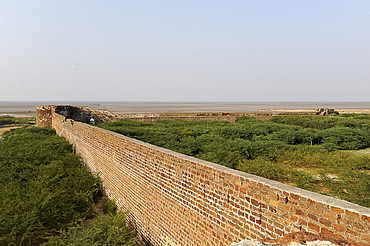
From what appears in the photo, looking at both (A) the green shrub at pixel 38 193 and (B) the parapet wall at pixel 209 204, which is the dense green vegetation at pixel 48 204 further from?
(B) the parapet wall at pixel 209 204

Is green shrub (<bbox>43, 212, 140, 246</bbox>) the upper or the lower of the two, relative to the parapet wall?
lower

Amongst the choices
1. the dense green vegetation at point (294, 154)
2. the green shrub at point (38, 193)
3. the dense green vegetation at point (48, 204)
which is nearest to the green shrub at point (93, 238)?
the dense green vegetation at point (48, 204)

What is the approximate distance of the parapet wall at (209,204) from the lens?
246cm

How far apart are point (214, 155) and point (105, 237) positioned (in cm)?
705

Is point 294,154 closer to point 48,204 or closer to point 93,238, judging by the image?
point 93,238

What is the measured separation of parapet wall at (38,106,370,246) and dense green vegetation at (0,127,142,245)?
797mm

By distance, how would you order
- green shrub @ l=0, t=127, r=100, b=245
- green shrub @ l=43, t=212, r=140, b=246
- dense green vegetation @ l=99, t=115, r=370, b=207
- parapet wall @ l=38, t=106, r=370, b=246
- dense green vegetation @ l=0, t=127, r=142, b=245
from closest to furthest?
parapet wall @ l=38, t=106, r=370, b=246
green shrub @ l=43, t=212, r=140, b=246
dense green vegetation @ l=0, t=127, r=142, b=245
green shrub @ l=0, t=127, r=100, b=245
dense green vegetation @ l=99, t=115, r=370, b=207

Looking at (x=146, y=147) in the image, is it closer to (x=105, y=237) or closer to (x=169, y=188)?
(x=169, y=188)

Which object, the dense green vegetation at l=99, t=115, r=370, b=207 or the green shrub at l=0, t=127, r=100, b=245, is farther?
the dense green vegetation at l=99, t=115, r=370, b=207

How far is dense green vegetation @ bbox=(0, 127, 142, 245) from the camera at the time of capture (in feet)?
16.4

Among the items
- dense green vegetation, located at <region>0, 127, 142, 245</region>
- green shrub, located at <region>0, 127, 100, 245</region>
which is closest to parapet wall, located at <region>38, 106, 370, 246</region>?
dense green vegetation, located at <region>0, 127, 142, 245</region>

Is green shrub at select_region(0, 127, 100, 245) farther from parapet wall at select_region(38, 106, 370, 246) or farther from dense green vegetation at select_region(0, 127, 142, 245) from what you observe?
parapet wall at select_region(38, 106, 370, 246)

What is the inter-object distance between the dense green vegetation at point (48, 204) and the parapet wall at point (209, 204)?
797 mm

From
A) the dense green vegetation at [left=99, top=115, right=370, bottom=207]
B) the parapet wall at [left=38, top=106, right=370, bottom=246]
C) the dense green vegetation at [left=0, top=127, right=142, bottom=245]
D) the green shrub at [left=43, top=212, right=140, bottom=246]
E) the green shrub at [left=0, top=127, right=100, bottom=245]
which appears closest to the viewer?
the parapet wall at [left=38, top=106, right=370, bottom=246]
